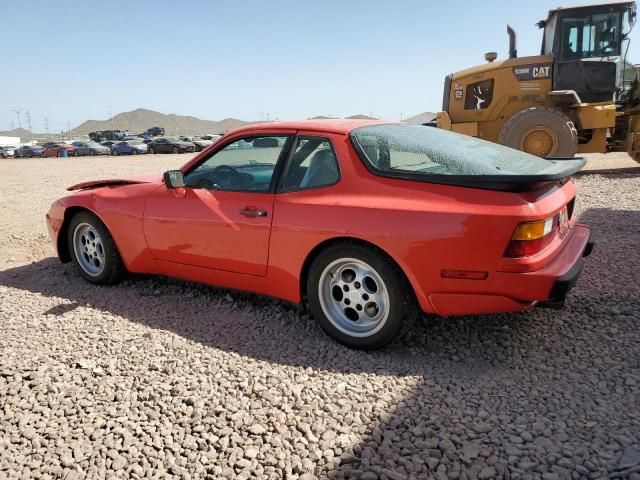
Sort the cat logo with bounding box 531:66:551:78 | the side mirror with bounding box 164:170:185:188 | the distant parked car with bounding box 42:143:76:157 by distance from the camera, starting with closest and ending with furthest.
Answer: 1. the side mirror with bounding box 164:170:185:188
2. the cat logo with bounding box 531:66:551:78
3. the distant parked car with bounding box 42:143:76:157

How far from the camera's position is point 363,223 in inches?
110

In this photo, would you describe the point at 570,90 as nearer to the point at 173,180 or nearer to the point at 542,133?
the point at 542,133

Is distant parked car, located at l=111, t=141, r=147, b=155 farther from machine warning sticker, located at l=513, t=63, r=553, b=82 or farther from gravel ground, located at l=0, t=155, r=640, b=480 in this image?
gravel ground, located at l=0, t=155, r=640, b=480

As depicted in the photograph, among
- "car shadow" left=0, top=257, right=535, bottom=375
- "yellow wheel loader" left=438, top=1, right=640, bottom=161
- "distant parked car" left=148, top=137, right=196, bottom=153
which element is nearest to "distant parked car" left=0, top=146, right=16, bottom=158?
"distant parked car" left=148, top=137, right=196, bottom=153

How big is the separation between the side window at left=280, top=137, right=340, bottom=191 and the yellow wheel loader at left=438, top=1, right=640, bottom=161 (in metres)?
7.12

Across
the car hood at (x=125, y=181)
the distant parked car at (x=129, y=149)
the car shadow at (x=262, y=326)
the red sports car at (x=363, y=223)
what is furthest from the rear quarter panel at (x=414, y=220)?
the distant parked car at (x=129, y=149)

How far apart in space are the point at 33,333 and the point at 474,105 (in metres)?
9.79

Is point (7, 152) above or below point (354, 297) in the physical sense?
above

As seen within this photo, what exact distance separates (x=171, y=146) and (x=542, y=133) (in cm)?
3243

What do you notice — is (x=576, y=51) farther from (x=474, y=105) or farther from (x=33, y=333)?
(x=33, y=333)

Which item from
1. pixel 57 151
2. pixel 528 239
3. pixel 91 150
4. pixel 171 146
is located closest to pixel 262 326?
pixel 528 239

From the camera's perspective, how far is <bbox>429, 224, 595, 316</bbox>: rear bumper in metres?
2.56

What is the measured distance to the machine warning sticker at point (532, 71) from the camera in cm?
985

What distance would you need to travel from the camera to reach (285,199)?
10.4 ft
